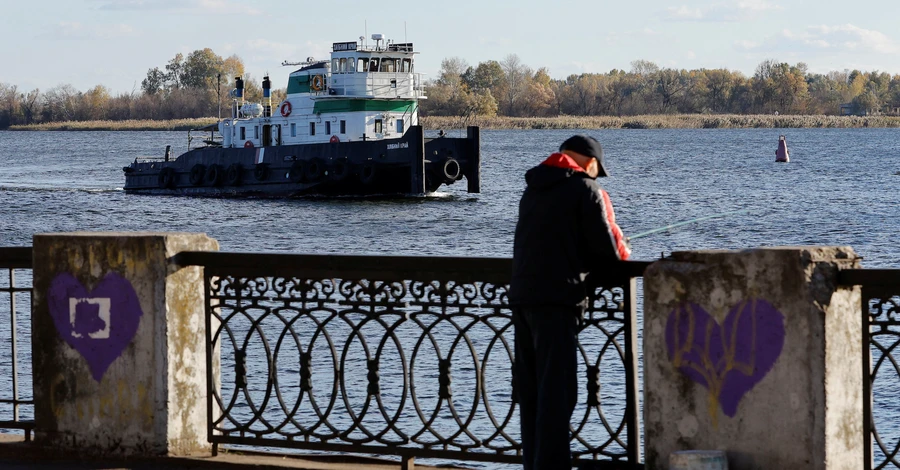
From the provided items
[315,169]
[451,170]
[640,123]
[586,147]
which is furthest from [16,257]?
[640,123]

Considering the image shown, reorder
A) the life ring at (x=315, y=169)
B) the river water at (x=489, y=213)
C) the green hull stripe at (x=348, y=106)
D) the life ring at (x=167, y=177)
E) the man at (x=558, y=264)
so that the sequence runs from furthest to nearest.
Result: the life ring at (x=167, y=177), the green hull stripe at (x=348, y=106), the life ring at (x=315, y=169), the river water at (x=489, y=213), the man at (x=558, y=264)

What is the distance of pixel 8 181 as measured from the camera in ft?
201

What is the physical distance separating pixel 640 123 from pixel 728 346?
147958 millimetres

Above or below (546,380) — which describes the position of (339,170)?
above

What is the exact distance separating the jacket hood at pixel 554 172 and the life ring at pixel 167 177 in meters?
42.4

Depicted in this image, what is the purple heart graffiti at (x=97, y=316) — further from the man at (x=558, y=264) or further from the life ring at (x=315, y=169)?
the life ring at (x=315, y=169)

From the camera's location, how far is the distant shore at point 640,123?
144375mm

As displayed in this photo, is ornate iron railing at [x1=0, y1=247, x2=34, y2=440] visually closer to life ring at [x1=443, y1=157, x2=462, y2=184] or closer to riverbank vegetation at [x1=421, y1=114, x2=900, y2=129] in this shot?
life ring at [x1=443, y1=157, x2=462, y2=184]

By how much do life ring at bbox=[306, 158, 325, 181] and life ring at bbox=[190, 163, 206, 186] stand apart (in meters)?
5.60

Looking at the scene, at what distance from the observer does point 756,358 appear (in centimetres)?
462

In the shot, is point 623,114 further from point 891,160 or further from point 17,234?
point 17,234

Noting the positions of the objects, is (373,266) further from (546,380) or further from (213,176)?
(213,176)

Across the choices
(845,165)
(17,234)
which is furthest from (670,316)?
(845,165)

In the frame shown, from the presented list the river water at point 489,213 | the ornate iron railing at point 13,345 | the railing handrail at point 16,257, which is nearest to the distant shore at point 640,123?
the river water at point 489,213
